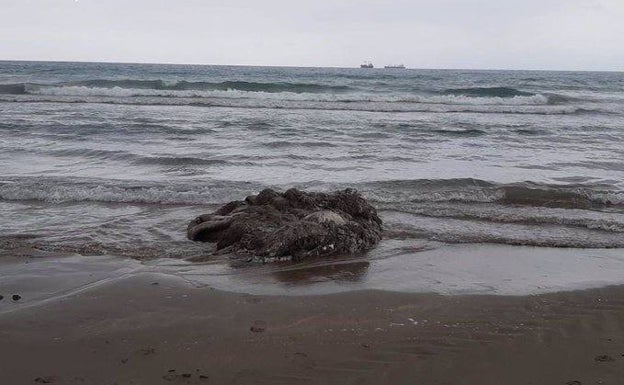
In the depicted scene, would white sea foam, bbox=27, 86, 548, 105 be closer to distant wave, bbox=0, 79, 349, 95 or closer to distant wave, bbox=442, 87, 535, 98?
distant wave, bbox=442, 87, 535, 98

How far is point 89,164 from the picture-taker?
Answer: 11.1m

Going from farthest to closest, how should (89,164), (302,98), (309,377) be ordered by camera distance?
1. (302,98)
2. (89,164)
3. (309,377)

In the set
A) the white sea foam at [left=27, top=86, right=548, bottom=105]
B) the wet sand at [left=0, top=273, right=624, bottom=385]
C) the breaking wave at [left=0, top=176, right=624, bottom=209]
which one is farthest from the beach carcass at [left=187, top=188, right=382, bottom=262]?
the white sea foam at [left=27, top=86, right=548, bottom=105]

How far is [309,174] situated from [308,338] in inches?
270

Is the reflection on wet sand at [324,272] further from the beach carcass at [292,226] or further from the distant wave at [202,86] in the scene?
the distant wave at [202,86]

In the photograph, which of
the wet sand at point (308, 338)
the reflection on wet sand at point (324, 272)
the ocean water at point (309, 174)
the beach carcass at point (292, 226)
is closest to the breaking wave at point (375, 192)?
the ocean water at point (309, 174)

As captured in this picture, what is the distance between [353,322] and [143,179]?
21.5ft

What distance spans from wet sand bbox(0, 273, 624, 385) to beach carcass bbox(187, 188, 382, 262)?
4.09 feet

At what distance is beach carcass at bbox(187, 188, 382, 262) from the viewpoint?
5.79 metres

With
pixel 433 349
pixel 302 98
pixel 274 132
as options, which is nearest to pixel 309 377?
pixel 433 349

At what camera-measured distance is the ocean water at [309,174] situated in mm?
6613

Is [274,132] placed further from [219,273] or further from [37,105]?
[37,105]

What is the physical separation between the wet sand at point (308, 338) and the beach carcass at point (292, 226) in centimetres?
125

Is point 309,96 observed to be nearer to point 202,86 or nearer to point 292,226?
point 202,86
